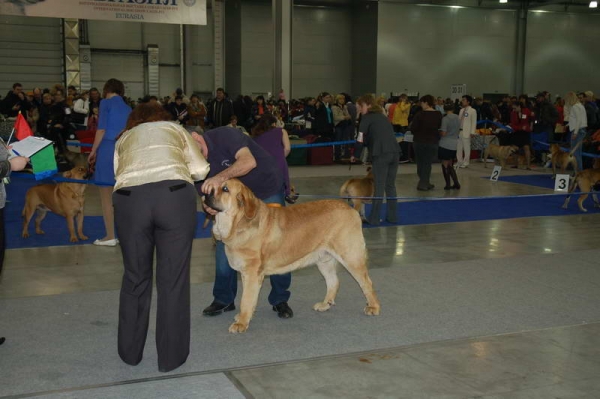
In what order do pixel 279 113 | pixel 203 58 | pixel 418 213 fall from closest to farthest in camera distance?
1. pixel 418 213
2. pixel 279 113
3. pixel 203 58

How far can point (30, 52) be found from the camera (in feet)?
85.4

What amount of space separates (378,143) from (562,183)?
320 centimetres

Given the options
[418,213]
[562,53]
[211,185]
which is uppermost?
[562,53]

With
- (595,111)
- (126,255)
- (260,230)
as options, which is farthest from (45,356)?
(595,111)

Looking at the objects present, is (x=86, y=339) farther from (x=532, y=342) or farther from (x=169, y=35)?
(x=169, y=35)

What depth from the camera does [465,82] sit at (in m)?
30.2

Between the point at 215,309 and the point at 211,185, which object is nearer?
the point at 211,185

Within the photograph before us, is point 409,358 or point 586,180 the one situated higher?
A: point 586,180

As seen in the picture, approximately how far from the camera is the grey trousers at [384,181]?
9.10 m

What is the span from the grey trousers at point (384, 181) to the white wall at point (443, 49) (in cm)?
1982

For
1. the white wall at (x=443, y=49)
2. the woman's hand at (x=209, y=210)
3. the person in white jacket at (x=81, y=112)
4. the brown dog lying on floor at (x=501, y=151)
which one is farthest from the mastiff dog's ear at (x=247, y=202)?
the white wall at (x=443, y=49)

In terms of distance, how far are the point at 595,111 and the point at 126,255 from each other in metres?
15.8

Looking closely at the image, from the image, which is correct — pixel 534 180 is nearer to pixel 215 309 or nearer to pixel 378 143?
pixel 378 143

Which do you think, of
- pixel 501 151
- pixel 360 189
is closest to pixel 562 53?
pixel 501 151
